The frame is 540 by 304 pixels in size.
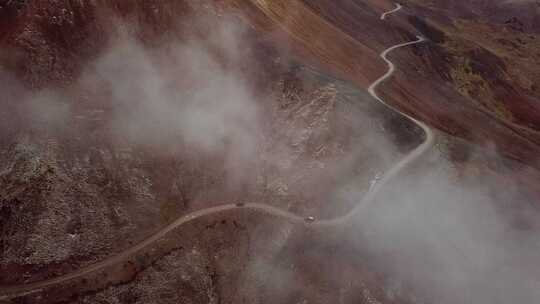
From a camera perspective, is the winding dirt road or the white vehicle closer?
the winding dirt road

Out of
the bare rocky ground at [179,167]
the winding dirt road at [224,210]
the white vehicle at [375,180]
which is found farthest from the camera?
the white vehicle at [375,180]

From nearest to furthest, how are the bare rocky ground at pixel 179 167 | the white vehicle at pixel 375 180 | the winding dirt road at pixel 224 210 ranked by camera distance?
the winding dirt road at pixel 224 210 < the bare rocky ground at pixel 179 167 < the white vehicle at pixel 375 180

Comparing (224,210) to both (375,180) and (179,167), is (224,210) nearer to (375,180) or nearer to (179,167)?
(179,167)

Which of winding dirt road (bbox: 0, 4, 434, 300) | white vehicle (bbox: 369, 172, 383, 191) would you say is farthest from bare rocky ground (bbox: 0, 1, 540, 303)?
winding dirt road (bbox: 0, 4, 434, 300)

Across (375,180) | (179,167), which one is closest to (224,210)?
(179,167)

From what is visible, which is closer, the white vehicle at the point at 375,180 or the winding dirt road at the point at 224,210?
the winding dirt road at the point at 224,210

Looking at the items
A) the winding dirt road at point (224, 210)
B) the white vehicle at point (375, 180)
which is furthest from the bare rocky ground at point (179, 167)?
the winding dirt road at point (224, 210)

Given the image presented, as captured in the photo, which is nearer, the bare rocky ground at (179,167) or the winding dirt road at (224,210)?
the winding dirt road at (224,210)

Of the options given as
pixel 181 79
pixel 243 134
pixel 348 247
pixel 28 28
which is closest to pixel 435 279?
pixel 348 247

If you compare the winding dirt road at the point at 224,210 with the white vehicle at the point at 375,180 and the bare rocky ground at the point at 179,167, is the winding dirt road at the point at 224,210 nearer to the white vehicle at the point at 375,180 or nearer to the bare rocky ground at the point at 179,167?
the white vehicle at the point at 375,180

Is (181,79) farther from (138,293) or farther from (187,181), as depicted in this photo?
(138,293)

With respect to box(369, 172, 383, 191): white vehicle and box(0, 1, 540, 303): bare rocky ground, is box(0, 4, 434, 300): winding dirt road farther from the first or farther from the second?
box(0, 1, 540, 303): bare rocky ground
